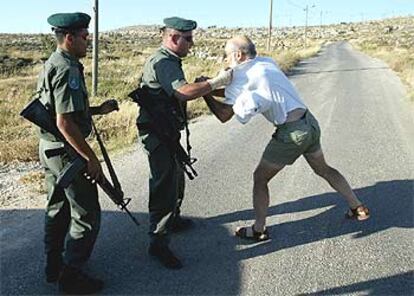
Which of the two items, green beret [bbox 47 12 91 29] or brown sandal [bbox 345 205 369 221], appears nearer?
green beret [bbox 47 12 91 29]

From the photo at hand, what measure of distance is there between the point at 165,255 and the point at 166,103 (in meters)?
1.19

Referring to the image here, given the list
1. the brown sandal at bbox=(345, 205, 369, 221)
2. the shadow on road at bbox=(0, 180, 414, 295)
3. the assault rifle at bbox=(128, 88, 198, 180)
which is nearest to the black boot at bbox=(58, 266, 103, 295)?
the shadow on road at bbox=(0, 180, 414, 295)

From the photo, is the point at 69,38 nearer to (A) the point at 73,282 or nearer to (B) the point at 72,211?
(B) the point at 72,211

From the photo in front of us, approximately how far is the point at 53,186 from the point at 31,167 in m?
3.87

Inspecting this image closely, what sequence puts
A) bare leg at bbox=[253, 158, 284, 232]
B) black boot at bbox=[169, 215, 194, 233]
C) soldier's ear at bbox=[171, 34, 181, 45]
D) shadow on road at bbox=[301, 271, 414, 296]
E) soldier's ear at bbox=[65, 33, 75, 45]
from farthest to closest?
black boot at bbox=[169, 215, 194, 233] < bare leg at bbox=[253, 158, 284, 232] < soldier's ear at bbox=[171, 34, 181, 45] < shadow on road at bbox=[301, 271, 414, 296] < soldier's ear at bbox=[65, 33, 75, 45]

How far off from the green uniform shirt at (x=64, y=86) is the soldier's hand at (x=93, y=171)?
0.26m

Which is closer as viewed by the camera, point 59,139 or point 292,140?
point 59,139

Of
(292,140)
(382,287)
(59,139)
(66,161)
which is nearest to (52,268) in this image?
(66,161)

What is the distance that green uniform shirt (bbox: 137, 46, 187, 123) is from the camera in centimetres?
396

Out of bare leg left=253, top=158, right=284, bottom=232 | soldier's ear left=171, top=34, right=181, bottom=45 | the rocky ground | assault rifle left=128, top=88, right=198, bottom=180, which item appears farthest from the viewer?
the rocky ground

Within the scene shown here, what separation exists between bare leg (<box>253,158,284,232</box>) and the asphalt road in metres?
0.21

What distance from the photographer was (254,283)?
158 inches

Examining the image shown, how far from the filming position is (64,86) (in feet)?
11.0

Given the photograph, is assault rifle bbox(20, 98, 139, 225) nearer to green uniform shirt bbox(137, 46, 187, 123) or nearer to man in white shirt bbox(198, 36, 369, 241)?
green uniform shirt bbox(137, 46, 187, 123)
